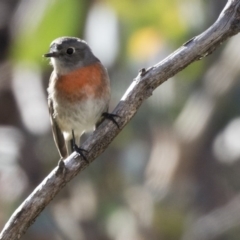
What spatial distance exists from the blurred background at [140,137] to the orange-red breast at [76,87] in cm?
51

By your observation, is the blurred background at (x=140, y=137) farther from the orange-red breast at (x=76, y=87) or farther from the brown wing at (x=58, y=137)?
the brown wing at (x=58, y=137)

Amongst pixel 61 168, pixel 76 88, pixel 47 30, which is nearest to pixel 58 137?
pixel 76 88

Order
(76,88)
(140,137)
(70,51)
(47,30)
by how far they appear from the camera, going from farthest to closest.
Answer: (140,137)
(47,30)
(70,51)
(76,88)

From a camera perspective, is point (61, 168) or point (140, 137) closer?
point (61, 168)

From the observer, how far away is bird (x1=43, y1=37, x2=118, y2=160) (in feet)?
18.6

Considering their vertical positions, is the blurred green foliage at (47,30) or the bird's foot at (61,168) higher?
the blurred green foliage at (47,30)

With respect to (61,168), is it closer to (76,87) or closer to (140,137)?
(76,87)

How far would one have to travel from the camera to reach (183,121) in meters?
7.25

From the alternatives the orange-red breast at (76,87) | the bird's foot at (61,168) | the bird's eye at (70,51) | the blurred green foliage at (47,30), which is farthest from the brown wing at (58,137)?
the bird's foot at (61,168)

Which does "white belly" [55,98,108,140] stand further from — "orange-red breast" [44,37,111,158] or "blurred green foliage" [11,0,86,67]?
"blurred green foliage" [11,0,86,67]

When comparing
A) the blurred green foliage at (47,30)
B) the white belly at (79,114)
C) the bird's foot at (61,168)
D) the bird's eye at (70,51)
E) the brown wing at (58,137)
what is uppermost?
the blurred green foliage at (47,30)

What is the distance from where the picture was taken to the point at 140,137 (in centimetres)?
795

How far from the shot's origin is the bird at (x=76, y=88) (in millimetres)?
5668

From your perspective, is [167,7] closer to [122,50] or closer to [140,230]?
[122,50]
